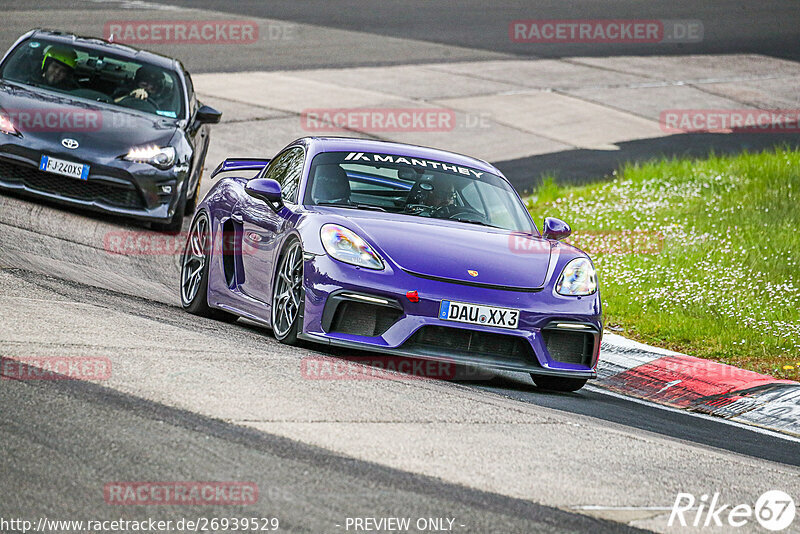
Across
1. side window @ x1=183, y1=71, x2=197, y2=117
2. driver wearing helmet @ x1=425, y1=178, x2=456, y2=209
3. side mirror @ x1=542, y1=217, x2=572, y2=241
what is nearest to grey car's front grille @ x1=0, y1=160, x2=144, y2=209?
side window @ x1=183, y1=71, x2=197, y2=117

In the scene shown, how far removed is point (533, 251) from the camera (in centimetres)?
827

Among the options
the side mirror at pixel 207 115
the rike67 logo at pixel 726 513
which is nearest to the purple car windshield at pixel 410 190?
the rike67 logo at pixel 726 513

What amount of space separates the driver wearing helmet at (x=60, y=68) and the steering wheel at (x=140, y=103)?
0.51 metres

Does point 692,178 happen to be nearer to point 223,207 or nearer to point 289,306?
point 223,207

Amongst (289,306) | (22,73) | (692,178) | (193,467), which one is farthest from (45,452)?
(692,178)

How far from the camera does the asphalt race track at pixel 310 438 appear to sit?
4.80 metres

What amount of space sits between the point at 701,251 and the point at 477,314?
5504 millimetres

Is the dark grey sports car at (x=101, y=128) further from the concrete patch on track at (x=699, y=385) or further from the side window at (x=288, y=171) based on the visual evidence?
the concrete patch on track at (x=699, y=385)

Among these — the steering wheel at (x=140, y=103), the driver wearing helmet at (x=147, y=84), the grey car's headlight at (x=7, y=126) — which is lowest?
the grey car's headlight at (x=7, y=126)

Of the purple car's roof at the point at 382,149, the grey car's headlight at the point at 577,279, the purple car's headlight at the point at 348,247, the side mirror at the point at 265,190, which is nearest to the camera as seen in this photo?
the purple car's headlight at the point at 348,247

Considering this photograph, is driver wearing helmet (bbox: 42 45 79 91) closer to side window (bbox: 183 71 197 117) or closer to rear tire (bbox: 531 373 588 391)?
side window (bbox: 183 71 197 117)

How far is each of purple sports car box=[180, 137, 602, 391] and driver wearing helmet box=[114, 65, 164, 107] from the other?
422cm

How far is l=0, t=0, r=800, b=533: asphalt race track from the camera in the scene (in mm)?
4797

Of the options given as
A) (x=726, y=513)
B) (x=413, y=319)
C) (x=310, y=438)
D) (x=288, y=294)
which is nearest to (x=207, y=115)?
(x=288, y=294)
